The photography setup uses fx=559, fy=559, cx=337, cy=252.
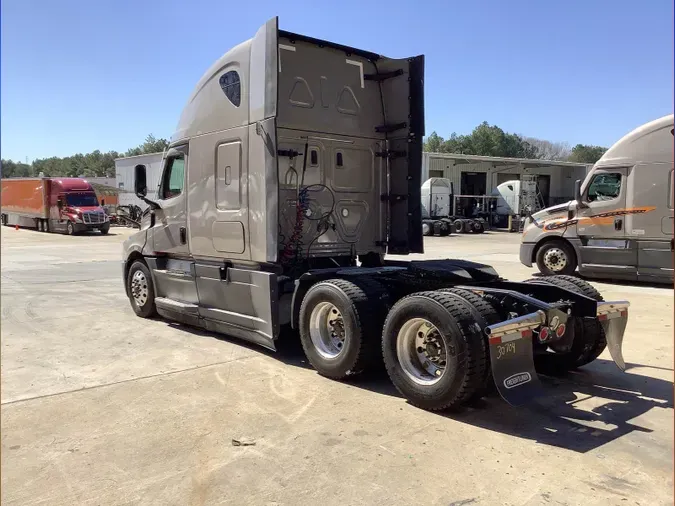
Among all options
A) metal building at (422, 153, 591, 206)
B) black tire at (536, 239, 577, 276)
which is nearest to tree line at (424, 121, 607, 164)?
metal building at (422, 153, 591, 206)

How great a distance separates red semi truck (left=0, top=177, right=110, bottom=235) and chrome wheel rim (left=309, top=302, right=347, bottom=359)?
2906 cm

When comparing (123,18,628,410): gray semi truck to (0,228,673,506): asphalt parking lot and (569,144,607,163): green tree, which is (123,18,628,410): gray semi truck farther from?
(569,144,607,163): green tree

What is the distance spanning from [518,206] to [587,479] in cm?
3636

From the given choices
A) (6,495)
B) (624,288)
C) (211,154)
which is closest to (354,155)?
(211,154)

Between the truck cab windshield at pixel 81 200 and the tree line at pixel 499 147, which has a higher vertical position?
the tree line at pixel 499 147

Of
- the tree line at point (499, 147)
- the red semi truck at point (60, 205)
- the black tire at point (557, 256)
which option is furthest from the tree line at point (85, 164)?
the black tire at point (557, 256)

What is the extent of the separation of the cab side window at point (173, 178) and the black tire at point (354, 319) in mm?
2943

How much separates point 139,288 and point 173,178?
1984 millimetres

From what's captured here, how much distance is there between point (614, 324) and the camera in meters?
5.22

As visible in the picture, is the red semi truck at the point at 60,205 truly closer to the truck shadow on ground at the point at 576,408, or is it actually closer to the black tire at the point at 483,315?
the truck shadow on ground at the point at 576,408

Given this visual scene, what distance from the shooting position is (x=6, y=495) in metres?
3.45

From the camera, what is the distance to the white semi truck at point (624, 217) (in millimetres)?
11398

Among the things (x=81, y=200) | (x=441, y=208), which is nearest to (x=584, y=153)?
(x=441, y=208)

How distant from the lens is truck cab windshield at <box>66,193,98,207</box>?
32.4 meters
